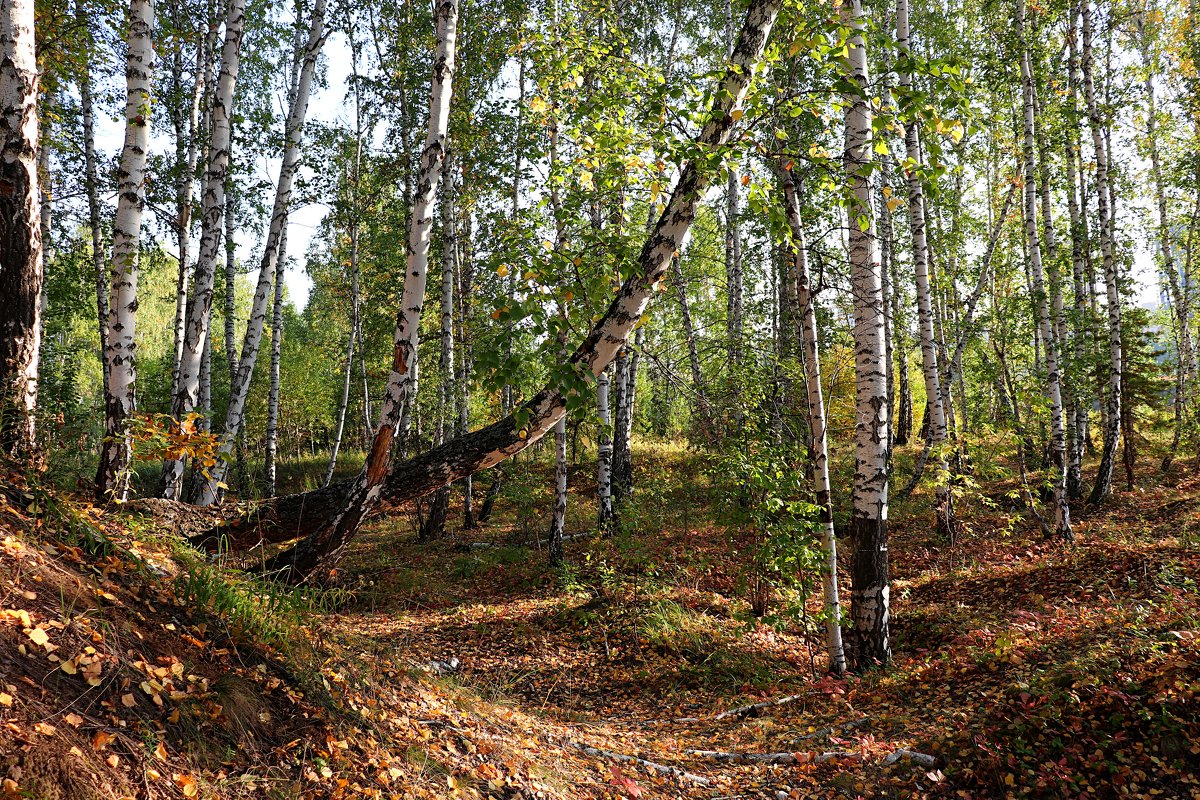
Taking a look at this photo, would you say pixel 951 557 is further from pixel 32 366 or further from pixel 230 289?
pixel 230 289

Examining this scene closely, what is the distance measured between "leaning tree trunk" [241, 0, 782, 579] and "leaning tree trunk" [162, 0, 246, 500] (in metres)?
3.39

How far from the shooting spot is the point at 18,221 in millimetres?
4254

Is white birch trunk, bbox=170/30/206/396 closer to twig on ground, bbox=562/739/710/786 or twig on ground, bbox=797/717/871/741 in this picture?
twig on ground, bbox=562/739/710/786

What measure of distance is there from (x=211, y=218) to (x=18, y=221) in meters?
4.38

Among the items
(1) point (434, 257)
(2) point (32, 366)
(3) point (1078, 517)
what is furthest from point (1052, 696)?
(1) point (434, 257)

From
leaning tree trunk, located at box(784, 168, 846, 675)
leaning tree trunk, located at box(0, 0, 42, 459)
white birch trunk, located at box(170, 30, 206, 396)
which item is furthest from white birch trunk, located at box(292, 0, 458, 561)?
white birch trunk, located at box(170, 30, 206, 396)

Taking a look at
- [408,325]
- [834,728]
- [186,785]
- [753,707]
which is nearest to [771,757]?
[834,728]

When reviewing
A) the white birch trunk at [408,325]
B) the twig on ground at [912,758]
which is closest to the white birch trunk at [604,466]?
the white birch trunk at [408,325]

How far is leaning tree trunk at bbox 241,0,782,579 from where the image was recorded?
4.06 m

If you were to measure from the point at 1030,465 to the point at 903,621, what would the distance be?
12293 mm

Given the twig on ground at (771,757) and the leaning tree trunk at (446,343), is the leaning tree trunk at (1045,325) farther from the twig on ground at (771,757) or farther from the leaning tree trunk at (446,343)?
the leaning tree trunk at (446,343)

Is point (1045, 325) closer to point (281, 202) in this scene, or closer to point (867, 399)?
point (867, 399)

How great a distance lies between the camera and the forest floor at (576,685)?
268cm

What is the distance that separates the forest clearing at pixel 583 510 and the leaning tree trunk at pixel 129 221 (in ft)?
0.13
